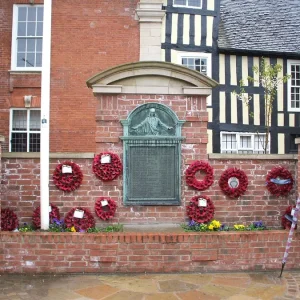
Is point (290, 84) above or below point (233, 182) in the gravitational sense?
above

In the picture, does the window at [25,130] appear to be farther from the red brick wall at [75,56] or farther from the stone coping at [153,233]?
the stone coping at [153,233]

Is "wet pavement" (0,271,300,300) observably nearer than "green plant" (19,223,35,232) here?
Yes

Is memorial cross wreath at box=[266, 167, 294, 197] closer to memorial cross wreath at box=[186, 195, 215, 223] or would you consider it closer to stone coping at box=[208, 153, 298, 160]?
stone coping at box=[208, 153, 298, 160]

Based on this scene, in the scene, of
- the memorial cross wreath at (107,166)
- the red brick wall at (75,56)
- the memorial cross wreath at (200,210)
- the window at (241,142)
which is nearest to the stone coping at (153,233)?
the memorial cross wreath at (200,210)

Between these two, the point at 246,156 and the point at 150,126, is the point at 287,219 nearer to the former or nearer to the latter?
the point at 246,156

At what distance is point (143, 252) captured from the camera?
5871 millimetres

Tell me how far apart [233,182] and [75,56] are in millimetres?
8548

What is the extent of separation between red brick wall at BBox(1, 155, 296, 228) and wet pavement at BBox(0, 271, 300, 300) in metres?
1.25

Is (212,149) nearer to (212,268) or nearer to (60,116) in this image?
(60,116)

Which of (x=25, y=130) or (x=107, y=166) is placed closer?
(x=107, y=166)

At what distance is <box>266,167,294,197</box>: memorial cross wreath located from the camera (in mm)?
6844

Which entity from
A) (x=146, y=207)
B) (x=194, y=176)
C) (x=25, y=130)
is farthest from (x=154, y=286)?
(x=25, y=130)

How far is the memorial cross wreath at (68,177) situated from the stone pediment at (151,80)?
142 cm

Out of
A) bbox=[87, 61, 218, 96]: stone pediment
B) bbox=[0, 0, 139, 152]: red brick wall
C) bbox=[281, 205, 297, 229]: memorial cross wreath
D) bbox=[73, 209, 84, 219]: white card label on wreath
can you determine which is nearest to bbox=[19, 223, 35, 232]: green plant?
bbox=[73, 209, 84, 219]: white card label on wreath
